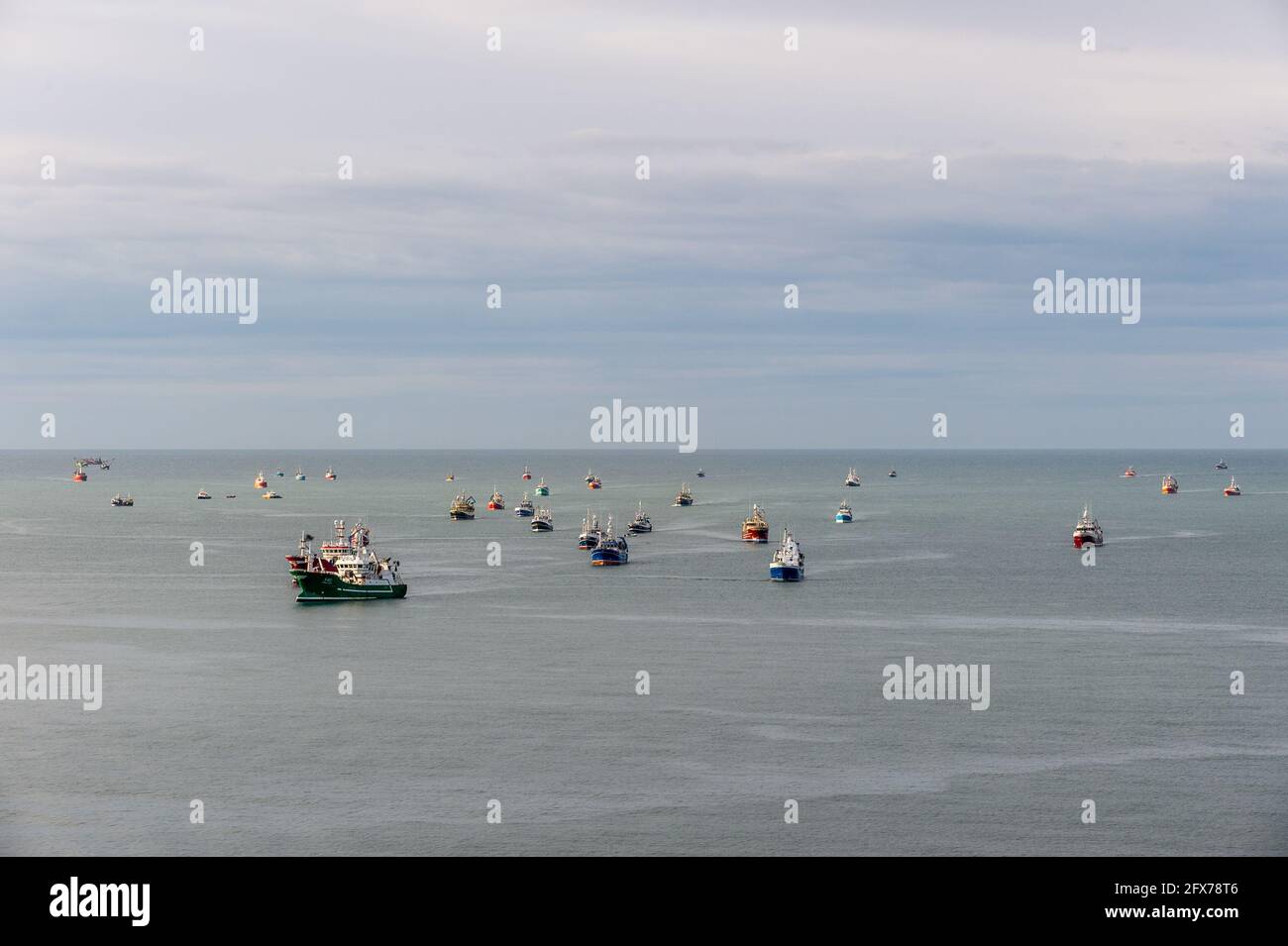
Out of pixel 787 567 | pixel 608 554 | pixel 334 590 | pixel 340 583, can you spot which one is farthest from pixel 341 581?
pixel 787 567

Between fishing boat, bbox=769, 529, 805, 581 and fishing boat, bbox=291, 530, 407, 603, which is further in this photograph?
fishing boat, bbox=769, 529, 805, 581

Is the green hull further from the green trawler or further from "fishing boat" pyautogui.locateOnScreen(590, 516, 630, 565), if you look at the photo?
"fishing boat" pyautogui.locateOnScreen(590, 516, 630, 565)

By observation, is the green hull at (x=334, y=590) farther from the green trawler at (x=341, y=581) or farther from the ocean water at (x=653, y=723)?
the ocean water at (x=653, y=723)

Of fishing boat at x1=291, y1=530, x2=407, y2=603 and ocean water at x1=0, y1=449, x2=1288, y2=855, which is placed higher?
fishing boat at x1=291, y1=530, x2=407, y2=603

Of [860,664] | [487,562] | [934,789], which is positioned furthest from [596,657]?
[487,562]

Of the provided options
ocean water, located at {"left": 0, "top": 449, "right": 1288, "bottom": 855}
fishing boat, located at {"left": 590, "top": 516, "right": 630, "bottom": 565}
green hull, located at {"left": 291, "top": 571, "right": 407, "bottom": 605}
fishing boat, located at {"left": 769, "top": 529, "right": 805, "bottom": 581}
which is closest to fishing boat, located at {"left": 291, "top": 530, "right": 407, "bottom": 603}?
green hull, located at {"left": 291, "top": 571, "right": 407, "bottom": 605}

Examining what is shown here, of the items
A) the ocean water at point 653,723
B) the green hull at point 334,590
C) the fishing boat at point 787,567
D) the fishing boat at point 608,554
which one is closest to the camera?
the ocean water at point 653,723

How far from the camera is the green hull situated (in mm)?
142625

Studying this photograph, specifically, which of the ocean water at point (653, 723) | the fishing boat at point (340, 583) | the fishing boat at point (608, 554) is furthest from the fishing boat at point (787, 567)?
the fishing boat at point (340, 583)

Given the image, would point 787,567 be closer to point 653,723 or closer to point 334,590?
point 334,590

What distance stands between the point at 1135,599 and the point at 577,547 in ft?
272

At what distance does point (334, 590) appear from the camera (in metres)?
143

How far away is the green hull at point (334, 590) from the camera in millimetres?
142625
